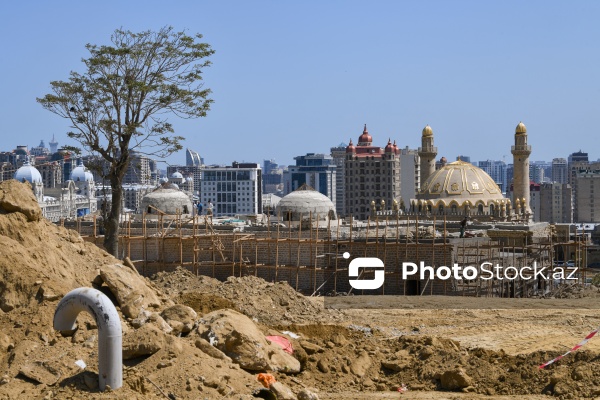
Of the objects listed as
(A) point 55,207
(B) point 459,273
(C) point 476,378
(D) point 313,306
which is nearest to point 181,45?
(D) point 313,306

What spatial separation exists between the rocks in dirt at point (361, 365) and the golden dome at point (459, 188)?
56.5m

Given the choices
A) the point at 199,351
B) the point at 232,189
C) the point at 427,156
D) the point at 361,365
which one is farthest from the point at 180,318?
the point at 232,189

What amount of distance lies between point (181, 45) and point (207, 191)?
159 meters

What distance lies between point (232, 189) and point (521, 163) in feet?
355

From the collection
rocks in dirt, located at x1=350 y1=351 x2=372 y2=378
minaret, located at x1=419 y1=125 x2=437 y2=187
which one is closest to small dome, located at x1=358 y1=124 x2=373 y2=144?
minaret, located at x1=419 y1=125 x2=437 y2=187

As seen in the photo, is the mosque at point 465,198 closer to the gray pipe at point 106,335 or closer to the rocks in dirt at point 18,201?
the rocks in dirt at point 18,201

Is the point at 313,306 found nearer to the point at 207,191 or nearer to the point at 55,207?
the point at 55,207

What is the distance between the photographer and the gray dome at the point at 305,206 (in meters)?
51.8

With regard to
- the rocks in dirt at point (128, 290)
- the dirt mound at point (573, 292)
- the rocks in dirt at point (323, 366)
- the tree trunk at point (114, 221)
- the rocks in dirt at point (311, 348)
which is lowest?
the dirt mound at point (573, 292)

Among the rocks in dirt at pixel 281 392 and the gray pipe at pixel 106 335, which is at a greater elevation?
the gray pipe at pixel 106 335

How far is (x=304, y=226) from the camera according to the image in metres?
43.0

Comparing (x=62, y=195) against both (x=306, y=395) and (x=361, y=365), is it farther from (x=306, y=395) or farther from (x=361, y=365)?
(x=306, y=395)

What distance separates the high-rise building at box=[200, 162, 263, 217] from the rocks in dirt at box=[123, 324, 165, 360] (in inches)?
6551

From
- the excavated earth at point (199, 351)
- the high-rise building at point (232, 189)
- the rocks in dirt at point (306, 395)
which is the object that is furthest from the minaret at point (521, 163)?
the high-rise building at point (232, 189)
